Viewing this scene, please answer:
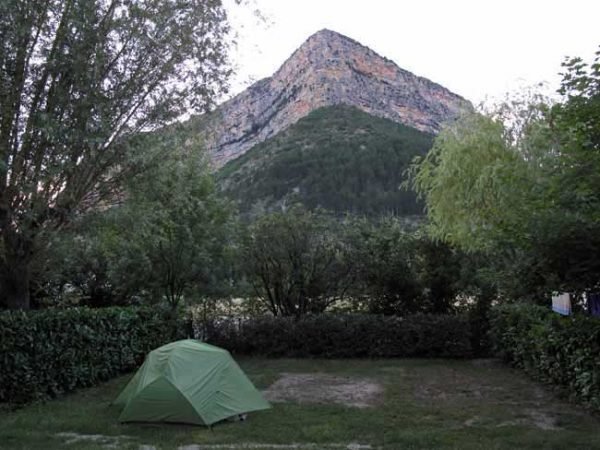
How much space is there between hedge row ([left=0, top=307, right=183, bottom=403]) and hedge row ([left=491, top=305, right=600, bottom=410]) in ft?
28.5

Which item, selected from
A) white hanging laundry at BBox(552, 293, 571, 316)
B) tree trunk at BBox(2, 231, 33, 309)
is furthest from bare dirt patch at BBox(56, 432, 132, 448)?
white hanging laundry at BBox(552, 293, 571, 316)

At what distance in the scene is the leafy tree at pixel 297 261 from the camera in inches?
667

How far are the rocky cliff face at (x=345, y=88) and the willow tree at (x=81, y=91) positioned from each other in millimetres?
25523

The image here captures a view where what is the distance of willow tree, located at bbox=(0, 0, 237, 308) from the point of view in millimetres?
8016

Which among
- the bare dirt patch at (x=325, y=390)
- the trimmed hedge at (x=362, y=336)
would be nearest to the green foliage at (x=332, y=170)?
the trimmed hedge at (x=362, y=336)

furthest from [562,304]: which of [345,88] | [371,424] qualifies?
[345,88]

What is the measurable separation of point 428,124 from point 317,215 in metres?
23.1

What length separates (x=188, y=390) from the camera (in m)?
8.38

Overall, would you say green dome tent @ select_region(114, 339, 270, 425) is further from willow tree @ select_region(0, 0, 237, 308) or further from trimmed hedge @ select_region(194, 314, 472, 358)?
trimmed hedge @ select_region(194, 314, 472, 358)

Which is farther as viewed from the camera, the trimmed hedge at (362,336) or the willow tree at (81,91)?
the trimmed hedge at (362,336)

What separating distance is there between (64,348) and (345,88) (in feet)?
117

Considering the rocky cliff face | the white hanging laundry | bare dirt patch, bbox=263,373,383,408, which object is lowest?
bare dirt patch, bbox=263,373,383,408

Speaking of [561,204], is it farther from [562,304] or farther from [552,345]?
[562,304]

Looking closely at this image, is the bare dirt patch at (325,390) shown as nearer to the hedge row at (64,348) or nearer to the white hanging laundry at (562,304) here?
the hedge row at (64,348)
